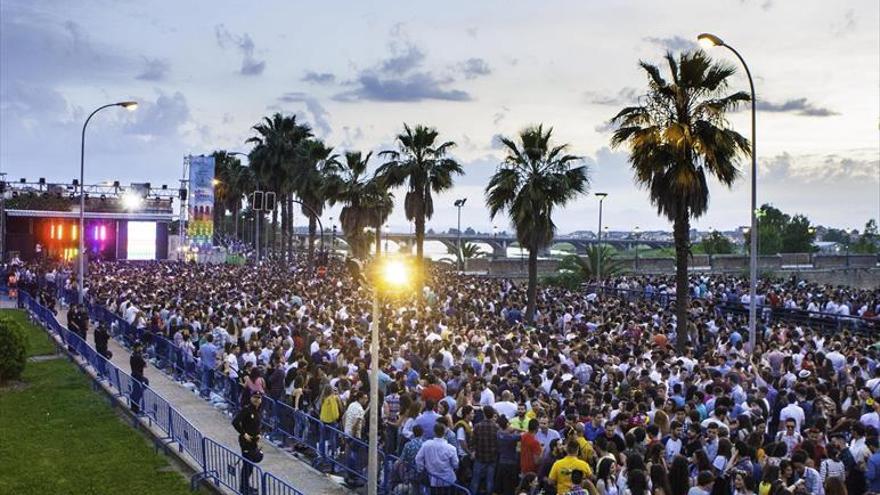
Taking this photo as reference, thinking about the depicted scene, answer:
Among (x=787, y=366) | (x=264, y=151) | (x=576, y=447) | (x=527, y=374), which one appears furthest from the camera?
(x=264, y=151)

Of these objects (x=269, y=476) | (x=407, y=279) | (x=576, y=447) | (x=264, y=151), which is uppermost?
(x=264, y=151)

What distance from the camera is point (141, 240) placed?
78.4 m

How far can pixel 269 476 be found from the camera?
12.2m

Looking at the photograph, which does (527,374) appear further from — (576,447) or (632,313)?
(632,313)

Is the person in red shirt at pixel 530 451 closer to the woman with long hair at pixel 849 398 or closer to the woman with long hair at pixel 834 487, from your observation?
the woman with long hair at pixel 834 487

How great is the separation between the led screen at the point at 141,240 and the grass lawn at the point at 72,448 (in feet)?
179

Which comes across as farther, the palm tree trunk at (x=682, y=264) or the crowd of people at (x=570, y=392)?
the palm tree trunk at (x=682, y=264)

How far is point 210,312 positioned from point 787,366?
17880 mm

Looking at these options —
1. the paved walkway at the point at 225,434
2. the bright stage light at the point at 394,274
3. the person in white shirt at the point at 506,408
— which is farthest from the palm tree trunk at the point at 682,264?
the bright stage light at the point at 394,274

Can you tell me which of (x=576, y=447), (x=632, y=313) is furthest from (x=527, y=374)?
(x=632, y=313)

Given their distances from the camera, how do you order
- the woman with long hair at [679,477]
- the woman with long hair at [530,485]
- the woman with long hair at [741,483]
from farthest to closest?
the woman with long hair at [530,485] < the woman with long hair at [679,477] < the woman with long hair at [741,483]

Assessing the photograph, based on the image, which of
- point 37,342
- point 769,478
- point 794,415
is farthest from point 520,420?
point 37,342

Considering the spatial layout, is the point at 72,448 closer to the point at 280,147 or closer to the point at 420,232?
the point at 420,232

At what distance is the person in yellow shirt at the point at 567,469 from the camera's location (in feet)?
33.4
